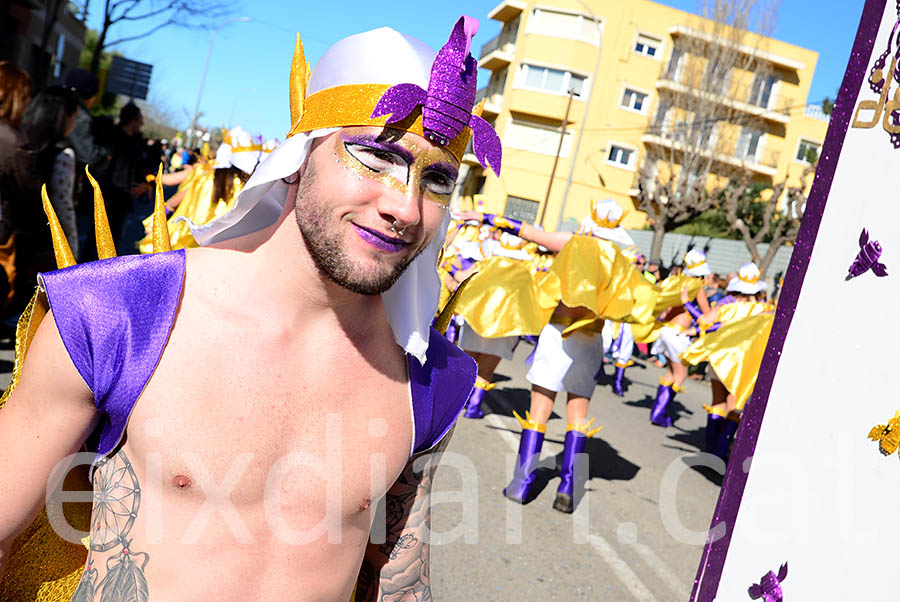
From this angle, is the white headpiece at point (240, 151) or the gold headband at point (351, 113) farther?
the white headpiece at point (240, 151)

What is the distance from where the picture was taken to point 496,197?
1555 inches

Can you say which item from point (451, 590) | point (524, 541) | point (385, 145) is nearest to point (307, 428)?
point (385, 145)

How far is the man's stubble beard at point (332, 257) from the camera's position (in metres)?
1.45

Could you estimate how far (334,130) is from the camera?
4.97 feet

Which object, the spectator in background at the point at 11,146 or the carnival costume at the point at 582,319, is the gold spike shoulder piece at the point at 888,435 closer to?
the carnival costume at the point at 582,319

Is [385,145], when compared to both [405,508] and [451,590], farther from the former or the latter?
[451,590]

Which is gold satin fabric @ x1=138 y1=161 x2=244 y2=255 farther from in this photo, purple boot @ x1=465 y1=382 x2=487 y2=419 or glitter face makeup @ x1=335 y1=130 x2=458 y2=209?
glitter face makeup @ x1=335 y1=130 x2=458 y2=209

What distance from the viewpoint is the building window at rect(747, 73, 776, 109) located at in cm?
3831

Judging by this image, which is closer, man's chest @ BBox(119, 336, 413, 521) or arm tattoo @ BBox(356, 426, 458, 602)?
man's chest @ BBox(119, 336, 413, 521)

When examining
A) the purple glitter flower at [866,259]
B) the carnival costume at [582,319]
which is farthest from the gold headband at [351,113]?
the carnival costume at [582,319]

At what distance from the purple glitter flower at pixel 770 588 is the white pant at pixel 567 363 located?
312 centimetres

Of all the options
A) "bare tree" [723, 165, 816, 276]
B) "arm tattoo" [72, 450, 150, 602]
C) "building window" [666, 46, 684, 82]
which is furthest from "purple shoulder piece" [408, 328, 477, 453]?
"building window" [666, 46, 684, 82]

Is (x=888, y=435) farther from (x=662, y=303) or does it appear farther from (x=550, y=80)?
(x=550, y=80)

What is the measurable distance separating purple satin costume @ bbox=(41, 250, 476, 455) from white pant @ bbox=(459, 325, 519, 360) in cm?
520
